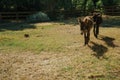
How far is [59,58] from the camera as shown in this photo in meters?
11.6

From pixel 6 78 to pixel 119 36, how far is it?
29.2 ft

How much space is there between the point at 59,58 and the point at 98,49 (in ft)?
7.94

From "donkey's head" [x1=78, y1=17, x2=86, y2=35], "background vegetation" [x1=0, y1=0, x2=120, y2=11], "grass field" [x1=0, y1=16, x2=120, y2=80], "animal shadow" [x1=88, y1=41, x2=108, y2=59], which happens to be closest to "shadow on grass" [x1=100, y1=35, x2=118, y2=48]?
"grass field" [x1=0, y1=16, x2=120, y2=80]

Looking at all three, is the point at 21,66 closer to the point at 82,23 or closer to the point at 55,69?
the point at 55,69

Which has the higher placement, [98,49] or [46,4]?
[46,4]

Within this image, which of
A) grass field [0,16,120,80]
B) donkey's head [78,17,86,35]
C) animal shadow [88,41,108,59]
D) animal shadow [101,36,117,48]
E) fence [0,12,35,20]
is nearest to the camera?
grass field [0,16,120,80]

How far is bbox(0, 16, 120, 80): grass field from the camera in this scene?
31.9 ft

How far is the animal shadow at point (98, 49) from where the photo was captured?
1210cm

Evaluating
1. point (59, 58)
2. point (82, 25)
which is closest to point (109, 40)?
point (82, 25)

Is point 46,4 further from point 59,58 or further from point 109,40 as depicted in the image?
point 59,58

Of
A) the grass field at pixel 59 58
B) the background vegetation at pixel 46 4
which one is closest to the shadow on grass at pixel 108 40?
the grass field at pixel 59 58

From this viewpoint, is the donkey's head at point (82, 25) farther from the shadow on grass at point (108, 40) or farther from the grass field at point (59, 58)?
the shadow on grass at point (108, 40)

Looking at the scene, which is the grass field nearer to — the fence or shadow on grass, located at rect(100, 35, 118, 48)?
shadow on grass, located at rect(100, 35, 118, 48)

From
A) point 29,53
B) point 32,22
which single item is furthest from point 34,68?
point 32,22
